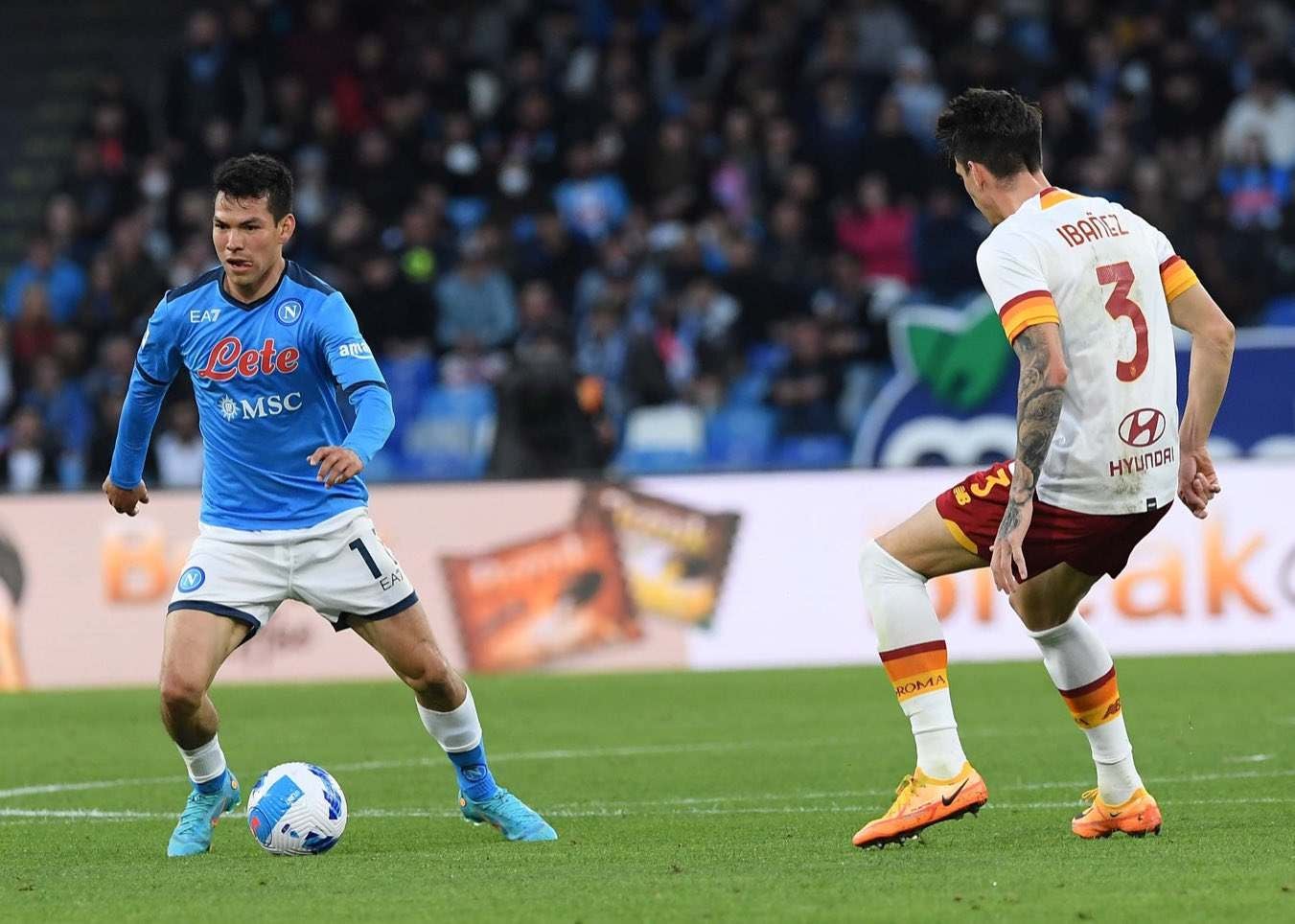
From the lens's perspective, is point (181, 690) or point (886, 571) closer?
point (886, 571)

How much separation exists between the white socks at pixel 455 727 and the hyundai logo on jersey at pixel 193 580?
0.79m

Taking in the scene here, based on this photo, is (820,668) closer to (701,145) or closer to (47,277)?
(701,145)

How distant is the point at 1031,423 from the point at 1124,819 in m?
1.30

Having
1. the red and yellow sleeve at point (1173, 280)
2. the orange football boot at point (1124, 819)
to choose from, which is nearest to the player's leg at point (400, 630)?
the orange football boot at point (1124, 819)

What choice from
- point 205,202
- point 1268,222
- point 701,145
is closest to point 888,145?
point 701,145

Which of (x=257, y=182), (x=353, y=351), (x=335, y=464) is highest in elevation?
(x=257, y=182)

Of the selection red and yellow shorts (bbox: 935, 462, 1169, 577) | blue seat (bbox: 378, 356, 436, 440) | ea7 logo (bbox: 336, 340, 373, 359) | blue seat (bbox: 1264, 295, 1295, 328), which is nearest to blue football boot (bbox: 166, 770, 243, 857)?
ea7 logo (bbox: 336, 340, 373, 359)

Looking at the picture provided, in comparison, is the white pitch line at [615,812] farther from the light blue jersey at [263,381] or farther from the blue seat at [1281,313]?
the blue seat at [1281,313]

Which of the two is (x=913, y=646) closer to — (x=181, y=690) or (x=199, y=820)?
(x=181, y=690)

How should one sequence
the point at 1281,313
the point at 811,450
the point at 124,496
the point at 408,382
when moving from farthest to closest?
1. the point at 408,382
2. the point at 1281,313
3. the point at 811,450
4. the point at 124,496

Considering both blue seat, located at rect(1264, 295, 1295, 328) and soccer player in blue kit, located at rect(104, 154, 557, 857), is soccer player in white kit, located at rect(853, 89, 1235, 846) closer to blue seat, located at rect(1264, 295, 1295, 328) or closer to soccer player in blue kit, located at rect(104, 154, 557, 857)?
soccer player in blue kit, located at rect(104, 154, 557, 857)

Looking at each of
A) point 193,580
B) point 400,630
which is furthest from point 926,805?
point 193,580

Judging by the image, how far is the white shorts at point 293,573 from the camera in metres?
7.29

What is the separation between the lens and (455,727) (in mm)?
7434
